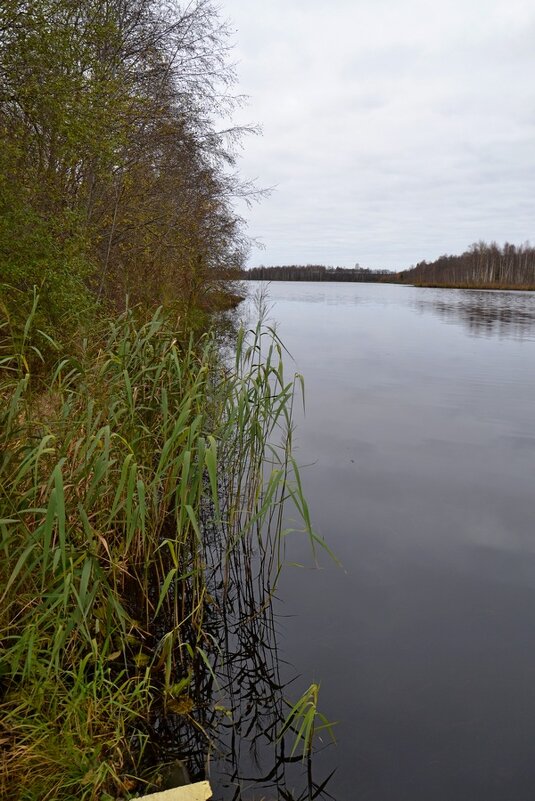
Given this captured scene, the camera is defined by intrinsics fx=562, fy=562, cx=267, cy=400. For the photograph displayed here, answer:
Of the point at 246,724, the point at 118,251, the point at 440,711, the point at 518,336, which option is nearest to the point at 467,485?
the point at 440,711

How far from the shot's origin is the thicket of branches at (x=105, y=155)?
6.57 meters

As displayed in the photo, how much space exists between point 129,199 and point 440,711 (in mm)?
11210

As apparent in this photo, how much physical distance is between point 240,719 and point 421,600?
2034mm

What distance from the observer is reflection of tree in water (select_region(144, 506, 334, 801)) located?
9.49 ft

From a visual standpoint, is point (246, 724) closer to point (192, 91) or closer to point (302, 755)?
point (302, 755)

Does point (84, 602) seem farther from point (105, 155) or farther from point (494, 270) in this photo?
point (494, 270)

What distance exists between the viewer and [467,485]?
739 cm

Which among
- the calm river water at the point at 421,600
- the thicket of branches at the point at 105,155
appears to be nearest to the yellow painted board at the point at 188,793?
the calm river water at the point at 421,600

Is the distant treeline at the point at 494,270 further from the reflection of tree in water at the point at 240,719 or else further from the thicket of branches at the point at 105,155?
the reflection of tree in water at the point at 240,719

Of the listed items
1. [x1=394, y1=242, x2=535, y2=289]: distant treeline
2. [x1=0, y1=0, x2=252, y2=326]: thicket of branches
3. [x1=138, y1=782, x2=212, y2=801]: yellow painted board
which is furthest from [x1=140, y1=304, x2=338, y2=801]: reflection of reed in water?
[x1=394, y1=242, x2=535, y2=289]: distant treeline

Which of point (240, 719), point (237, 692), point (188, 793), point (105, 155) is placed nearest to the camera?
point (188, 793)

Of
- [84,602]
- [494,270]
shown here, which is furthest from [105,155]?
[494,270]

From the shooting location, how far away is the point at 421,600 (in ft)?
15.5

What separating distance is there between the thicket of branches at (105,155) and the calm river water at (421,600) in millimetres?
→ 3852
